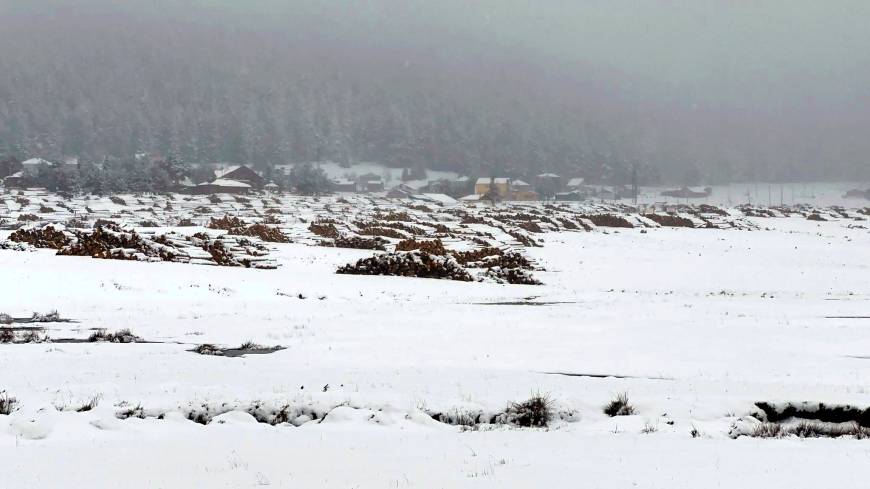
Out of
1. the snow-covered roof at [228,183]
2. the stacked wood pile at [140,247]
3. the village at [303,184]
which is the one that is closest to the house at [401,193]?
the village at [303,184]

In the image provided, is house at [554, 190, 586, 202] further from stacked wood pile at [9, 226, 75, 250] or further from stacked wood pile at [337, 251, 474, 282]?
stacked wood pile at [9, 226, 75, 250]

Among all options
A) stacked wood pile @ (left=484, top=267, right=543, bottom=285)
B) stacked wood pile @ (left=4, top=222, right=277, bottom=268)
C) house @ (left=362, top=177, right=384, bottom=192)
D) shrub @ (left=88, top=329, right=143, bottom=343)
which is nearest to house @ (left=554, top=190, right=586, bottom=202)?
house @ (left=362, top=177, right=384, bottom=192)

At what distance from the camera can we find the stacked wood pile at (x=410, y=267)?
3016 centimetres

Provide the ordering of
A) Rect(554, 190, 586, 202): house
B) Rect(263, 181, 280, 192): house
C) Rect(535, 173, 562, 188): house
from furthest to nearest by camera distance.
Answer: Rect(535, 173, 562, 188): house
Rect(554, 190, 586, 202): house
Rect(263, 181, 280, 192): house

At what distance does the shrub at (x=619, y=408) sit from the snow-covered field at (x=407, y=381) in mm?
135

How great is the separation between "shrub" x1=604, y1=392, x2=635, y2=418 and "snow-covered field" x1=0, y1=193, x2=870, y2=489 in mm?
135

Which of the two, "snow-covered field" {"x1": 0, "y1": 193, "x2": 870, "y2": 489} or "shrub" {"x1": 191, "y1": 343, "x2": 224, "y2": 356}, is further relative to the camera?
"shrub" {"x1": 191, "y1": 343, "x2": 224, "y2": 356}

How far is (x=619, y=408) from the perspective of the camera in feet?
32.3

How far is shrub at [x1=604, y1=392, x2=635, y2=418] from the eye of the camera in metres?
9.77

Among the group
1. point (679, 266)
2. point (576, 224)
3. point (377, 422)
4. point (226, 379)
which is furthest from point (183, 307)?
point (576, 224)

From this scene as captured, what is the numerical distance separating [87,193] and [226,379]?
91.7m

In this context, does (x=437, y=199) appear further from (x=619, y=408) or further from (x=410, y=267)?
(x=619, y=408)

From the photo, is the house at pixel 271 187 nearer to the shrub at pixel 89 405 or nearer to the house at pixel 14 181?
the house at pixel 14 181

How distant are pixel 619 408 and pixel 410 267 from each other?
20.8 meters
